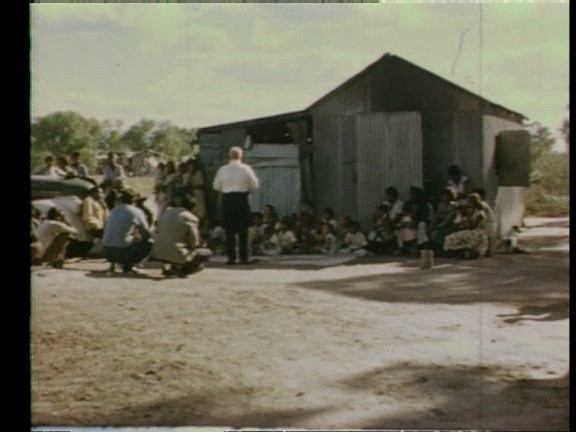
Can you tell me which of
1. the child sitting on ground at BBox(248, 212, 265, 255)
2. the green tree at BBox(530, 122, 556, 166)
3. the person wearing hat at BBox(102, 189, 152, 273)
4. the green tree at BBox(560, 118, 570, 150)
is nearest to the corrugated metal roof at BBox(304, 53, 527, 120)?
the green tree at BBox(530, 122, 556, 166)

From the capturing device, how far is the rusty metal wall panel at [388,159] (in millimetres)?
5793

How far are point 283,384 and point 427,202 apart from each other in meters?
1.58

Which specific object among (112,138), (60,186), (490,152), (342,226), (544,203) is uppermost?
(112,138)

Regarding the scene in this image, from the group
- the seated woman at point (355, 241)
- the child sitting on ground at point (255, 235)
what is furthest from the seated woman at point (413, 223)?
the child sitting on ground at point (255, 235)

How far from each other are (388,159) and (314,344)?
1.38m

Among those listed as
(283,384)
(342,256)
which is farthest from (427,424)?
(342,256)

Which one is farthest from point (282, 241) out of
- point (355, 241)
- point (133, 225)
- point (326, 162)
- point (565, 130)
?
point (565, 130)

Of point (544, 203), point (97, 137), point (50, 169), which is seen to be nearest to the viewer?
point (544, 203)

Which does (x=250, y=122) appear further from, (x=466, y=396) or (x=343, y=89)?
(x=466, y=396)

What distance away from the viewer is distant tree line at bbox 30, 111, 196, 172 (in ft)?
18.4

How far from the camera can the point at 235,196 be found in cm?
576

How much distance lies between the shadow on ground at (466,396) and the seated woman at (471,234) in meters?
0.86

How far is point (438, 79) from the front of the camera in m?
5.64

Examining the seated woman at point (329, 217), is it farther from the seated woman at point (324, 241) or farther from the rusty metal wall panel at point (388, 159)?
the rusty metal wall panel at point (388, 159)
